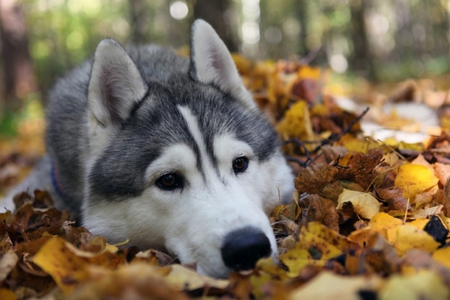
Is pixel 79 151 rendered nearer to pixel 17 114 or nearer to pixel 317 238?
pixel 317 238

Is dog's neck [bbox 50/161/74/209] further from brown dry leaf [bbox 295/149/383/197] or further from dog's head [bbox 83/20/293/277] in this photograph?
brown dry leaf [bbox 295/149/383/197]

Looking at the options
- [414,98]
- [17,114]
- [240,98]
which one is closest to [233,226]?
[240,98]

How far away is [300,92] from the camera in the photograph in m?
4.82

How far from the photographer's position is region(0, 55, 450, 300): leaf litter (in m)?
1.42

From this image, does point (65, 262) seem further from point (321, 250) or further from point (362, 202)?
point (362, 202)

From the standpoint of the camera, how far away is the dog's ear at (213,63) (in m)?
3.04

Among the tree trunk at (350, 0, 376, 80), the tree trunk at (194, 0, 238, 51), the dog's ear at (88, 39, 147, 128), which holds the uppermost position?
the tree trunk at (194, 0, 238, 51)

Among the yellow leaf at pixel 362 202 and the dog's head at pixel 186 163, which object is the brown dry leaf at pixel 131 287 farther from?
the yellow leaf at pixel 362 202

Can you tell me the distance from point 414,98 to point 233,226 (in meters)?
5.16

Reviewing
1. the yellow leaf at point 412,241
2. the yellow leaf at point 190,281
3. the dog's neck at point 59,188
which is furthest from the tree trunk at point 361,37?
the yellow leaf at point 190,281

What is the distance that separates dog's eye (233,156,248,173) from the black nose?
27.2 inches

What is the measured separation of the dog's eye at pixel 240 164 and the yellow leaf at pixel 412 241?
3.46ft

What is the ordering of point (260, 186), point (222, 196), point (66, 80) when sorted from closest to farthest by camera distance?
point (222, 196), point (260, 186), point (66, 80)

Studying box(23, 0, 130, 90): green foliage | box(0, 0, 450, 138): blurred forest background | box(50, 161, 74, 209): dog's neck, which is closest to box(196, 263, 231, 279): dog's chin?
box(50, 161, 74, 209): dog's neck
